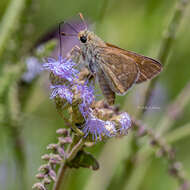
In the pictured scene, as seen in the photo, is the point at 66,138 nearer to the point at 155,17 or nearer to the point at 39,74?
the point at 39,74

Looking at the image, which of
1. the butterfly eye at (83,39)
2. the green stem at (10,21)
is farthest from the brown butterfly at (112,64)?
the green stem at (10,21)

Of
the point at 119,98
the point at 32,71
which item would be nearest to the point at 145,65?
the point at 32,71

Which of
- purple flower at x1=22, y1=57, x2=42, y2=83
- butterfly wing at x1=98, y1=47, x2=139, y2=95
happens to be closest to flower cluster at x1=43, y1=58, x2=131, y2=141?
butterfly wing at x1=98, y1=47, x2=139, y2=95

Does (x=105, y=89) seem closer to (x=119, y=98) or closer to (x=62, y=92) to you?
(x=62, y=92)

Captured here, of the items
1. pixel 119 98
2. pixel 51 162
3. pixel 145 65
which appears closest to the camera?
pixel 51 162

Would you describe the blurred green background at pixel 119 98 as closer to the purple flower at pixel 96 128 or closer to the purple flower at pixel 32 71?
the purple flower at pixel 32 71

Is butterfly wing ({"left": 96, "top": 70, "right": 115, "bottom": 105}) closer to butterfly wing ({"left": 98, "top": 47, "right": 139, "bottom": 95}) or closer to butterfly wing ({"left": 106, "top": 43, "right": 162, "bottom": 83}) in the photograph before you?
butterfly wing ({"left": 98, "top": 47, "right": 139, "bottom": 95})
